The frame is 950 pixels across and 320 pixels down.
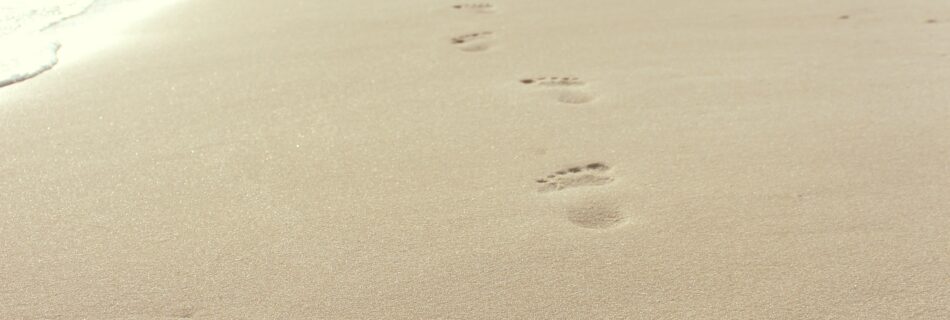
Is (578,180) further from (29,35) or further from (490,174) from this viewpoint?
(29,35)

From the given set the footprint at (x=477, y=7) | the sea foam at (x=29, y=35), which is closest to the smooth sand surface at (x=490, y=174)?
the sea foam at (x=29, y=35)

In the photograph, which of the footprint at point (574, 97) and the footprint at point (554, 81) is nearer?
the footprint at point (574, 97)

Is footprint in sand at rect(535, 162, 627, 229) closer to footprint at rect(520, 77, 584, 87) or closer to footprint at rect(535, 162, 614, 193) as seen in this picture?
footprint at rect(535, 162, 614, 193)

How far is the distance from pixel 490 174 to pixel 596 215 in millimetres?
324

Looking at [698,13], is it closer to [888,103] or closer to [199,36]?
[888,103]

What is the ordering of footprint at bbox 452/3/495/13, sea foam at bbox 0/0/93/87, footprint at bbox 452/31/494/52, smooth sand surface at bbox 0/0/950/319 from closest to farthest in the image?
smooth sand surface at bbox 0/0/950/319 < sea foam at bbox 0/0/93/87 < footprint at bbox 452/31/494/52 < footprint at bbox 452/3/495/13

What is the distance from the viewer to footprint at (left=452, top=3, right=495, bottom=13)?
3799 mm

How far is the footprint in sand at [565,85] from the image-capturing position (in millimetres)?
2693

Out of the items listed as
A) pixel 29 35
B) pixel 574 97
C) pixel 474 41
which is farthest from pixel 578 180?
pixel 29 35

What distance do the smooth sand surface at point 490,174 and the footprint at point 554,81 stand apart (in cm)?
2

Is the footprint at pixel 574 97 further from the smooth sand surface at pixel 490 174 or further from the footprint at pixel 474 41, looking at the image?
the footprint at pixel 474 41

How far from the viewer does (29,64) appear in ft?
10.1

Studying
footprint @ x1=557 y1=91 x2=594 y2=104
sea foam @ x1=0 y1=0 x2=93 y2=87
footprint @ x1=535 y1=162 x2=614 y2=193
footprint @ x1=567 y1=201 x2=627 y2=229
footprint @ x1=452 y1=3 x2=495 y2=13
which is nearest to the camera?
footprint @ x1=567 y1=201 x2=627 y2=229

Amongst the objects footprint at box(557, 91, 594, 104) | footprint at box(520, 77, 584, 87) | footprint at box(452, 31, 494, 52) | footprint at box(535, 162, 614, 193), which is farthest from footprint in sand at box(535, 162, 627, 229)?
footprint at box(452, 31, 494, 52)
